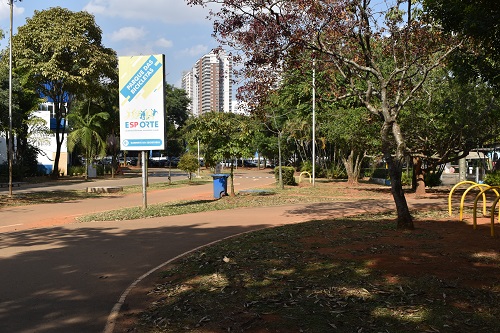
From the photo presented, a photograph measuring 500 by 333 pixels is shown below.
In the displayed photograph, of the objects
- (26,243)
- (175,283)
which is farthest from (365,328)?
(26,243)

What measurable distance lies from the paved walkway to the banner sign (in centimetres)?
324

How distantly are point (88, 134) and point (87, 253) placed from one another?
33097 millimetres

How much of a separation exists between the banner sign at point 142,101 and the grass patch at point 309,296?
8945 millimetres

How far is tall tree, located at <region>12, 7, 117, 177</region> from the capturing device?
32.5 metres

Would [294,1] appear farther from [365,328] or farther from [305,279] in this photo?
[365,328]

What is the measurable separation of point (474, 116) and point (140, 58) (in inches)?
486

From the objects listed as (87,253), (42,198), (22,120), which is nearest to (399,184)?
(87,253)

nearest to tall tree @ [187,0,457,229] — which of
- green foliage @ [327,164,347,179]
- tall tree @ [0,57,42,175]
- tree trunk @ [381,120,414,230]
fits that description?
tree trunk @ [381,120,414,230]

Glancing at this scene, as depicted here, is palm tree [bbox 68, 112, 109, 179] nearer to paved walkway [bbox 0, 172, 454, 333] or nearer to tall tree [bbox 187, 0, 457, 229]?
paved walkway [bbox 0, 172, 454, 333]

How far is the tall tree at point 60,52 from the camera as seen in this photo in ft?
107

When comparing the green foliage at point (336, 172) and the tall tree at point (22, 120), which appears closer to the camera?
the tall tree at point (22, 120)

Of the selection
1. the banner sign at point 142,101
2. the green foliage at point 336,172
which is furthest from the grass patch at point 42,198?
the green foliage at point 336,172

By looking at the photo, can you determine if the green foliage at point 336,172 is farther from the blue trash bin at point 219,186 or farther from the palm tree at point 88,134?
the blue trash bin at point 219,186

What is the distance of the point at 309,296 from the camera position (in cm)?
553
